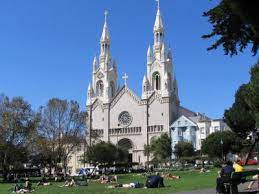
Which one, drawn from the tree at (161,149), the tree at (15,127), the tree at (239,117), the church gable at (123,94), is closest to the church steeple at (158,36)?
the church gable at (123,94)

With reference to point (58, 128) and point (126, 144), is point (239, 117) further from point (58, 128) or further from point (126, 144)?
point (126, 144)

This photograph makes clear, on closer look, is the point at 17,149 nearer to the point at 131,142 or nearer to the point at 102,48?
the point at 131,142

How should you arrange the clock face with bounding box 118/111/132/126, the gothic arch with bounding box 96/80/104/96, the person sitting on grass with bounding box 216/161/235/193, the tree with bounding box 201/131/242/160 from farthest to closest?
the gothic arch with bounding box 96/80/104/96 → the clock face with bounding box 118/111/132/126 → the tree with bounding box 201/131/242/160 → the person sitting on grass with bounding box 216/161/235/193

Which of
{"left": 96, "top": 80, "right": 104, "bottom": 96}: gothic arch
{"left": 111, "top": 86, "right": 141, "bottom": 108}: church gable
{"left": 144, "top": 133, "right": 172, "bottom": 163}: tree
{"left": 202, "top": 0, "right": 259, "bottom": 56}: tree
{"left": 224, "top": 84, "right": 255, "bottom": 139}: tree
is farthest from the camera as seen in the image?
{"left": 96, "top": 80, "right": 104, "bottom": 96}: gothic arch

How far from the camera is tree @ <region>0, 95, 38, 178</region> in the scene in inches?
2402

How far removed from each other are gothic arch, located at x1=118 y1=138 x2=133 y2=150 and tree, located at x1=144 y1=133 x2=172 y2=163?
582 inches

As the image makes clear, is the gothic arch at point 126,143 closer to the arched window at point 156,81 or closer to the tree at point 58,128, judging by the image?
the arched window at point 156,81

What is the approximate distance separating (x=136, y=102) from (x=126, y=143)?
11919 millimetres

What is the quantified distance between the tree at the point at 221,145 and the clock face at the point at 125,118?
40720 millimetres

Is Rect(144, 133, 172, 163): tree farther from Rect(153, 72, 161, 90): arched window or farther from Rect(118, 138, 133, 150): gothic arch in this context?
Rect(153, 72, 161, 90): arched window

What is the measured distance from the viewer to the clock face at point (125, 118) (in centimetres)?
13950

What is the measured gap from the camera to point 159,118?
13525 centimetres

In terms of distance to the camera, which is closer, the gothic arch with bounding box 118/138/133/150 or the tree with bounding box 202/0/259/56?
the tree with bounding box 202/0/259/56

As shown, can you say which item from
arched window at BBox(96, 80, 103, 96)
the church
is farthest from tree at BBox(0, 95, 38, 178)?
arched window at BBox(96, 80, 103, 96)
